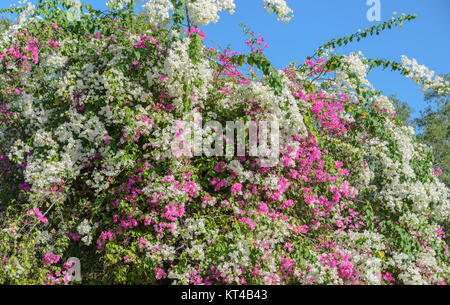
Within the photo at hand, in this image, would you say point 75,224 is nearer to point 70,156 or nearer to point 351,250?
point 70,156

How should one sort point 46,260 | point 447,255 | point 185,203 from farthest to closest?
point 447,255 → point 185,203 → point 46,260

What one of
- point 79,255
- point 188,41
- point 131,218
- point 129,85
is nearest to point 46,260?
point 79,255

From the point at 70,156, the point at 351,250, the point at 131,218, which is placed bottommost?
the point at 351,250

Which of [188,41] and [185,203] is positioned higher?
[188,41]

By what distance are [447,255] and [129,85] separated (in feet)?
17.3

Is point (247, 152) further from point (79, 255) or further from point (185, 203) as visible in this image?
point (79, 255)

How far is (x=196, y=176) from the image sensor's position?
5.16 metres

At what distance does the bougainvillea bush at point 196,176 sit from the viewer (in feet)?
16.4

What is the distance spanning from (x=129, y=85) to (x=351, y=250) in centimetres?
368

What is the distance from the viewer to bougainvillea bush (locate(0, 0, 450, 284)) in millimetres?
4984

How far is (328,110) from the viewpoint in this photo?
6.50 m

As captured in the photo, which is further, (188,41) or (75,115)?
(75,115)
